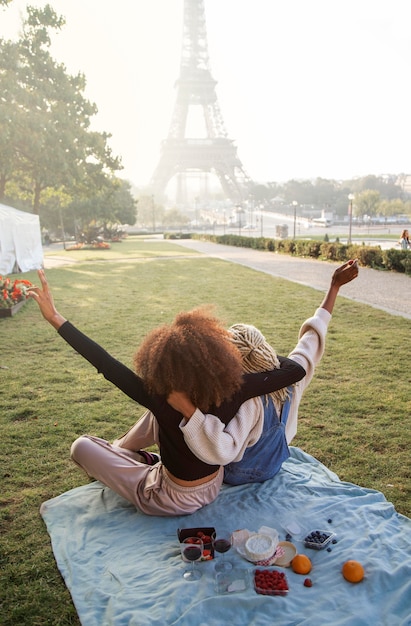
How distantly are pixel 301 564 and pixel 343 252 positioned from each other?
50.4 ft

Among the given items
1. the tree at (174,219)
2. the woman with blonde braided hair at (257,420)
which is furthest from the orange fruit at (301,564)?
the tree at (174,219)

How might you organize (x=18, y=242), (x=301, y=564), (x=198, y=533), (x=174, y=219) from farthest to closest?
(x=174, y=219) < (x=18, y=242) < (x=198, y=533) < (x=301, y=564)

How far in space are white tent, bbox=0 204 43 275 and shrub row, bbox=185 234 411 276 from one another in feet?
32.8

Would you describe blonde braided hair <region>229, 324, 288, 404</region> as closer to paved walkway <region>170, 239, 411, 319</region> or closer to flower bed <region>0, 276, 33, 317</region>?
paved walkway <region>170, 239, 411, 319</region>

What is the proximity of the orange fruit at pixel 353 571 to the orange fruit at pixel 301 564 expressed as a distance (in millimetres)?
152

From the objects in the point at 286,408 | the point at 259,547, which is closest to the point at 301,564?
the point at 259,547

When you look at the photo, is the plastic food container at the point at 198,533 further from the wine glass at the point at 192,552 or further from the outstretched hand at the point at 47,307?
the outstretched hand at the point at 47,307

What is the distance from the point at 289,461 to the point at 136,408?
1.59 meters

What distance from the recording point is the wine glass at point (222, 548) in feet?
7.48

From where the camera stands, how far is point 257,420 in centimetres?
252

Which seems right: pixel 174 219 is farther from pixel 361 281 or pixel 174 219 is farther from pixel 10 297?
pixel 10 297

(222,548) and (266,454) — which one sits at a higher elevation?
(266,454)

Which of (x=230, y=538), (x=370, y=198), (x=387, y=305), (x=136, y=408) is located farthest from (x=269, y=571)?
(x=370, y=198)

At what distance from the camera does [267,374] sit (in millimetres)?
2461
